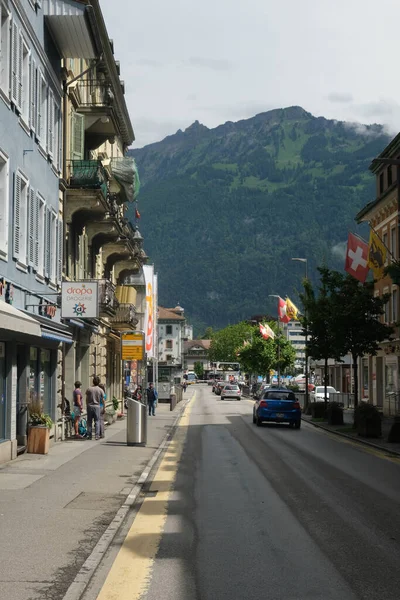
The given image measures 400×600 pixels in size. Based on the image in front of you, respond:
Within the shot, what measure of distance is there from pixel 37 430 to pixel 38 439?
0.25m

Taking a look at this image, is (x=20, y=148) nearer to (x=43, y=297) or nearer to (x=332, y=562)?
(x=43, y=297)

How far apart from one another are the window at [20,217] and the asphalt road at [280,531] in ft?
20.1

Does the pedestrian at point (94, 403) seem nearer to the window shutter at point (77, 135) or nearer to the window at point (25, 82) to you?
the window shutter at point (77, 135)

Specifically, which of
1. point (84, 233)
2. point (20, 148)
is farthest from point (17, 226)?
point (84, 233)

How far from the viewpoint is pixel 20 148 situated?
20.8m

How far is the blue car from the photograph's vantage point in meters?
37.8

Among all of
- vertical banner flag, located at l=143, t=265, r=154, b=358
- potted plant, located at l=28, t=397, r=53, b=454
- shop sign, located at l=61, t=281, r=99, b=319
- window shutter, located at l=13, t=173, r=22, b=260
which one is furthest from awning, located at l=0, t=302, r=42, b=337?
vertical banner flag, located at l=143, t=265, r=154, b=358

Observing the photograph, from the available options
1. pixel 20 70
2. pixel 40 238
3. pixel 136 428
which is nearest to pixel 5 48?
pixel 20 70

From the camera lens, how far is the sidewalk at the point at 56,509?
27.2 feet

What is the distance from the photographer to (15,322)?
54.8 ft

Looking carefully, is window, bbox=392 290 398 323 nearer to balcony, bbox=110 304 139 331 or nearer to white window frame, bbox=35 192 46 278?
balcony, bbox=110 304 139 331

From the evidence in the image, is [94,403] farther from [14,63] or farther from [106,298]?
[14,63]

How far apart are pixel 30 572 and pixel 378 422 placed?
23272 millimetres

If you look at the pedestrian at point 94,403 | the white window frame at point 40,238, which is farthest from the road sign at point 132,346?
the white window frame at point 40,238
